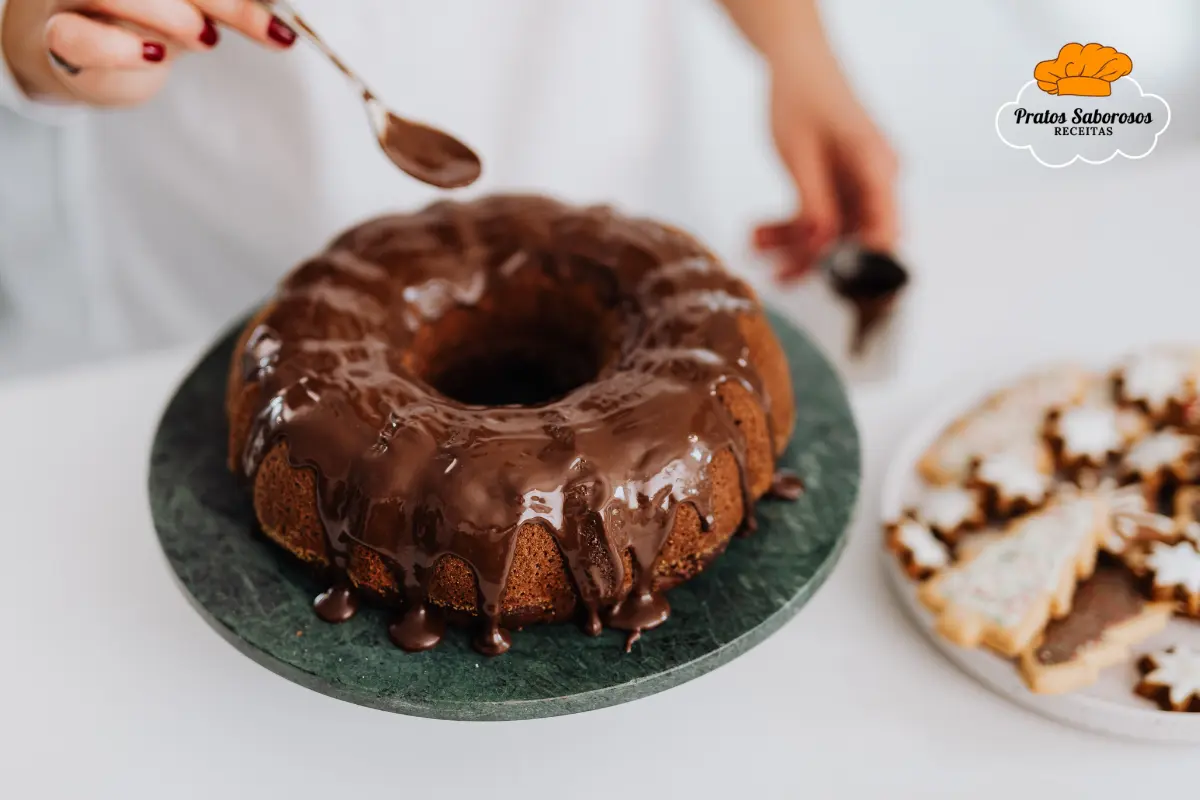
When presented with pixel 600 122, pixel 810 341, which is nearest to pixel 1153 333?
pixel 810 341

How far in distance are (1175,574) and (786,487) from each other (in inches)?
16.0

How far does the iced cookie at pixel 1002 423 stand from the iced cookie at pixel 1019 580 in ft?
0.43

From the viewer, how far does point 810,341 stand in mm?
1397

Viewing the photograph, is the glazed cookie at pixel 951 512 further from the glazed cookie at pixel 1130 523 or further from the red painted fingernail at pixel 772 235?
the red painted fingernail at pixel 772 235

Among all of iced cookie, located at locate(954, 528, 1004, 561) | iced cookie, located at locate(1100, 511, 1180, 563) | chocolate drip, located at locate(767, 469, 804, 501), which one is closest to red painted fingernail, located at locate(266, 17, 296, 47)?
chocolate drip, located at locate(767, 469, 804, 501)

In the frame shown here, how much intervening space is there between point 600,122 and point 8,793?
1.30m

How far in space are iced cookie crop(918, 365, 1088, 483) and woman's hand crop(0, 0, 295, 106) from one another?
89 cm

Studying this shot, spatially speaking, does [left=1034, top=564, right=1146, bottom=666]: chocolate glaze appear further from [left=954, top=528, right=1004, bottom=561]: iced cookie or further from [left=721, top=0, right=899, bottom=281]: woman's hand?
[left=721, top=0, right=899, bottom=281]: woman's hand

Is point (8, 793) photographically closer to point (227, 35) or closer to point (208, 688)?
point (208, 688)

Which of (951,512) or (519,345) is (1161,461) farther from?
(519,345)

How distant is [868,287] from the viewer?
1.53m

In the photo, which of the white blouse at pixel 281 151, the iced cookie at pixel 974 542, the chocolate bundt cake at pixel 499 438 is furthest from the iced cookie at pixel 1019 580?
the white blouse at pixel 281 151

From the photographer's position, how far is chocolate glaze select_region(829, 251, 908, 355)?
147 cm

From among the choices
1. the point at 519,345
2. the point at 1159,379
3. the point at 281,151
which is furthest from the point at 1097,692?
the point at 281,151
